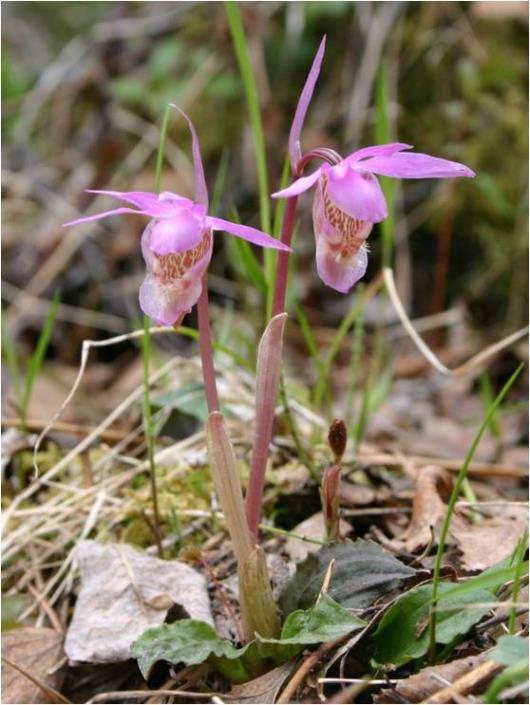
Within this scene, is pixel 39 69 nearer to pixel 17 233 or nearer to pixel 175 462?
pixel 17 233

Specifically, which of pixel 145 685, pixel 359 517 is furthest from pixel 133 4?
pixel 145 685

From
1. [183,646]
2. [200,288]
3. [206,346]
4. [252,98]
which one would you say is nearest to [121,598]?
[183,646]

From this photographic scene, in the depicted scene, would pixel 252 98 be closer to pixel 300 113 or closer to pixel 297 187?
pixel 300 113

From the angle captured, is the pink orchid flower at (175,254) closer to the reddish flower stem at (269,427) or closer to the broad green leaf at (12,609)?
the reddish flower stem at (269,427)

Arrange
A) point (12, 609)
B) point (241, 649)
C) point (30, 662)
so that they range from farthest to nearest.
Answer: point (12, 609), point (30, 662), point (241, 649)

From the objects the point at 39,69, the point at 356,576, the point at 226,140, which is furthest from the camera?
the point at 39,69

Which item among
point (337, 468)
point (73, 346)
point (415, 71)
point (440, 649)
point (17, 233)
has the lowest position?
point (73, 346)

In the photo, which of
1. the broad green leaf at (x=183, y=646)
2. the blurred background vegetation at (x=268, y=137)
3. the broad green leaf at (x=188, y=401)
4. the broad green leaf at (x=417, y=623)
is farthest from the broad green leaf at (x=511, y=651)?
the blurred background vegetation at (x=268, y=137)
